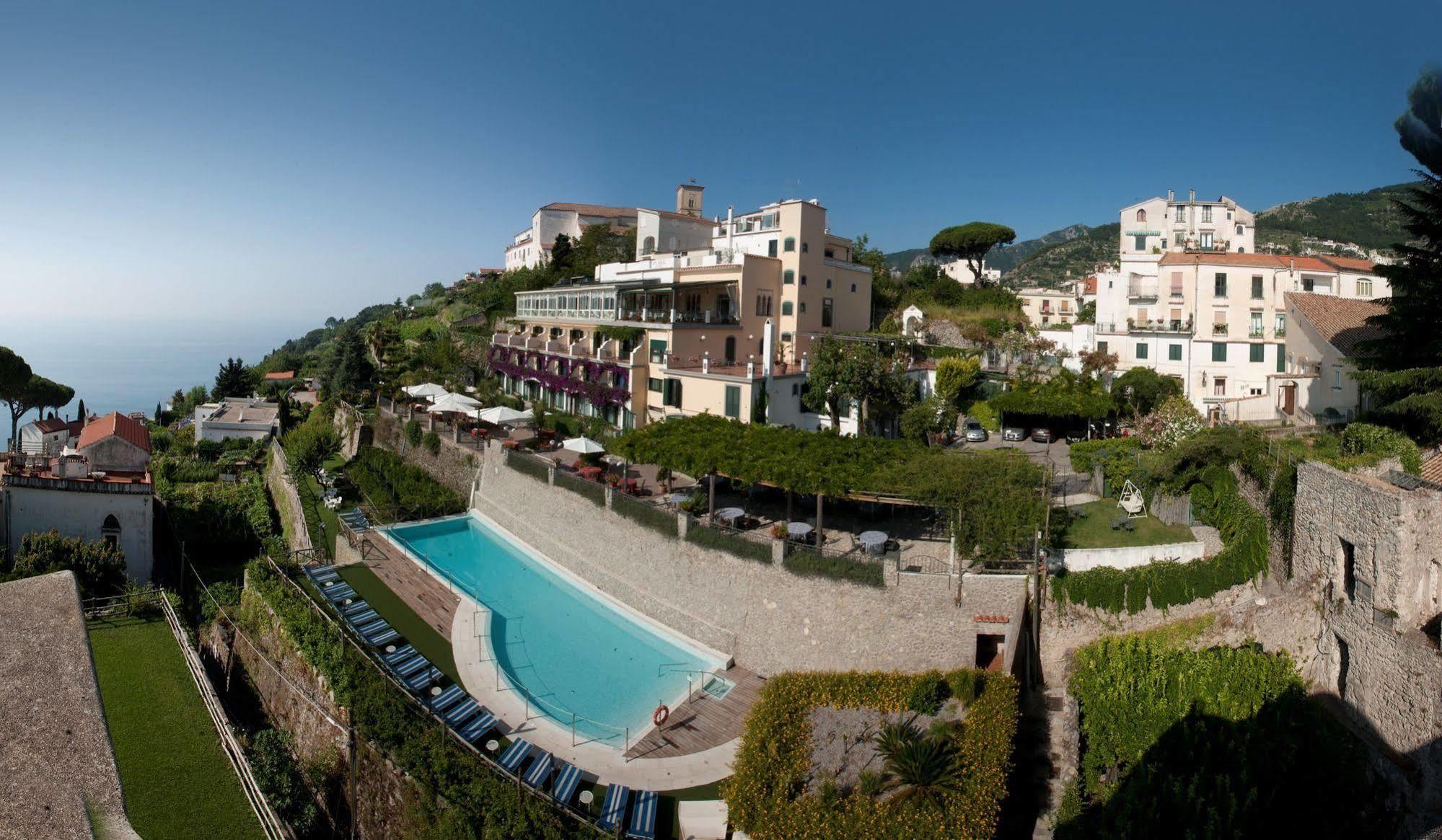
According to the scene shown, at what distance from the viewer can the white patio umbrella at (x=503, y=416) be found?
32031mm

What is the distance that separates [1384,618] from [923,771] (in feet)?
25.8

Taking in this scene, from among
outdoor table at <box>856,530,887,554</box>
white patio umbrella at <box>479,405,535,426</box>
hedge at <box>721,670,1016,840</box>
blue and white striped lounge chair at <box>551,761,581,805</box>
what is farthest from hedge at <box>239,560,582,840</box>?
white patio umbrella at <box>479,405,535,426</box>

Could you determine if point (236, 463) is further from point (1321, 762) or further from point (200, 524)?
point (1321, 762)

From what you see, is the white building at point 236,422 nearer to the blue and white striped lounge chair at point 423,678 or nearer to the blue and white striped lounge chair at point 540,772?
the blue and white striped lounge chair at point 423,678

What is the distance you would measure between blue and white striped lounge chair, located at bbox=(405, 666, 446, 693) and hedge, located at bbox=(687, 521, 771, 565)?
6.77 metres

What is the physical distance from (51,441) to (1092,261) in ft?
363

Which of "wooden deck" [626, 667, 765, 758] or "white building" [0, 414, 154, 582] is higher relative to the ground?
"white building" [0, 414, 154, 582]

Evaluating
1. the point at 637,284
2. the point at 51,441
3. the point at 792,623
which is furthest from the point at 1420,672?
the point at 51,441

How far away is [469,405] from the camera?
34.3 meters

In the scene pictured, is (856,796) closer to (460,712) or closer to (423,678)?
(460,712)

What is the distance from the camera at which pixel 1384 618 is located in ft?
40.5

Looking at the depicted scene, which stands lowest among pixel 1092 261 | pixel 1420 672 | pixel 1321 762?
pixel 1321 762

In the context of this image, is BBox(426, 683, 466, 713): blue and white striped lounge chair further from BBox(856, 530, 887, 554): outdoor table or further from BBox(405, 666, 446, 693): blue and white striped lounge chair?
BBox(856, 530, 887, 554): outdoor table

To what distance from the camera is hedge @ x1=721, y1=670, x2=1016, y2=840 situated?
11109 mm
